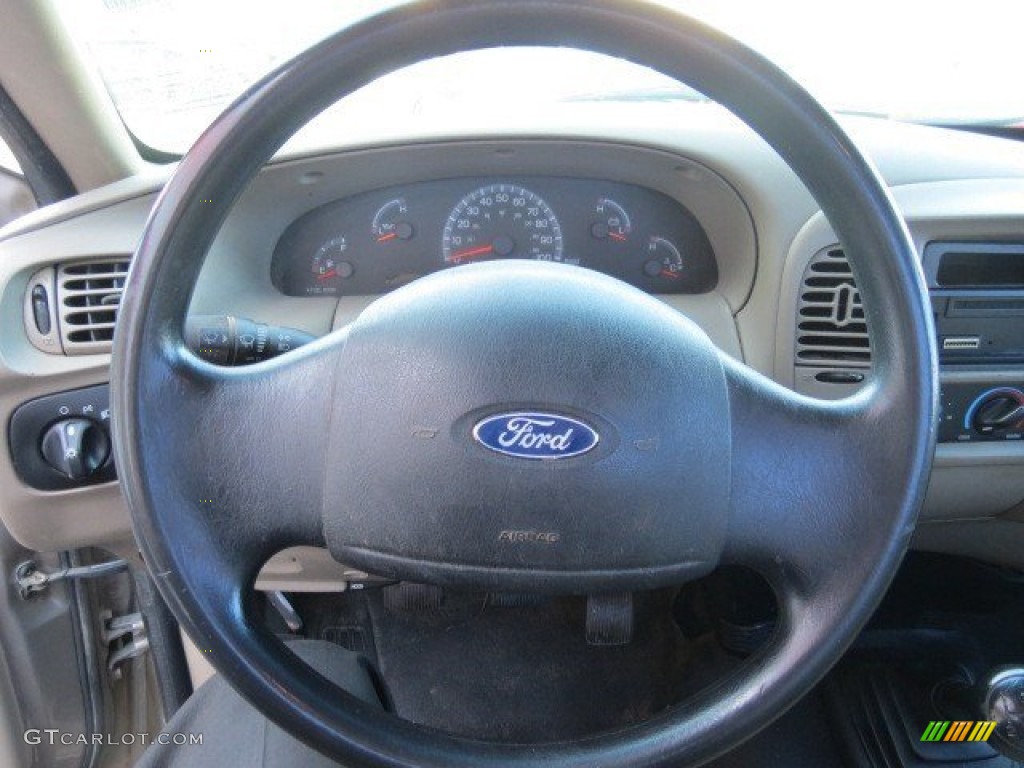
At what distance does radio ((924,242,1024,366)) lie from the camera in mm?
1317

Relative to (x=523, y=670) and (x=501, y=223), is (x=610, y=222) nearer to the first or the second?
(x=501, y=223)

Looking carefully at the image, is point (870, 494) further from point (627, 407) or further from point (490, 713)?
point (490, 713)

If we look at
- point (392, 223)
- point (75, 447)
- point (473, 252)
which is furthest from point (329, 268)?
point (75, 447)

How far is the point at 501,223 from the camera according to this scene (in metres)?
1.49

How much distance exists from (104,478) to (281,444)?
0.65 meters

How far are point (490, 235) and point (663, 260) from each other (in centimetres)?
31

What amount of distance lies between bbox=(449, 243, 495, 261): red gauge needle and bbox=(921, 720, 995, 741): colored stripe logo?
1.12 m

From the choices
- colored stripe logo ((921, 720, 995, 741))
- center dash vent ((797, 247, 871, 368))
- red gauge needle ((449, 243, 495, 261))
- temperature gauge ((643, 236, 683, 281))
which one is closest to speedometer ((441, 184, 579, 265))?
red gauge needle ((449, 243, 495, 261))

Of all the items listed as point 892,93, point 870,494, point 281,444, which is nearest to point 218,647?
point 281,444

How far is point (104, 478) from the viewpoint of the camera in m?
1.31

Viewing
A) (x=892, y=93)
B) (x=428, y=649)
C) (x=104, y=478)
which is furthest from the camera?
(x=428, y=649)

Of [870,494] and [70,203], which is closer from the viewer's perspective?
[870,494]

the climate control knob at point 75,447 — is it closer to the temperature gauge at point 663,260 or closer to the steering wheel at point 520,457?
the steering wheel at point 520,457

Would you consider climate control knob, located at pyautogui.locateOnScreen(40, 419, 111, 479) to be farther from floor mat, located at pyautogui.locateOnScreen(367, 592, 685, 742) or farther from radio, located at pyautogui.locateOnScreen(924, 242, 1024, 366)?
radio, located at pyautogui.locateOnScreen(924, 242, 1024, 366)
